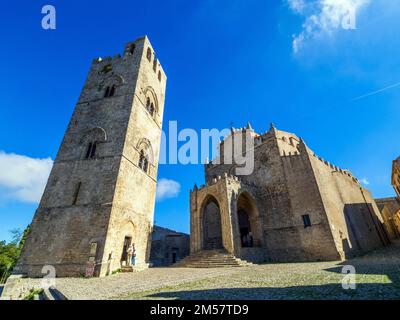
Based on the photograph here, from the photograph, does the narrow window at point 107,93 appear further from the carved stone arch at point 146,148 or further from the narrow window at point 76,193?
the narrow window at point 76,193

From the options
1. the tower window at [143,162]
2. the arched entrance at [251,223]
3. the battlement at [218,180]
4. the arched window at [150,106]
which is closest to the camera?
the tower window at [143,162]

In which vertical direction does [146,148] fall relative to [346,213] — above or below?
above

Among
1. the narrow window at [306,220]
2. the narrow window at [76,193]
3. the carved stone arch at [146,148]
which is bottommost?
the narrow window at [306,220]

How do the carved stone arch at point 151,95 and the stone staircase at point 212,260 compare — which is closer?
the stone staircase at point 212,260

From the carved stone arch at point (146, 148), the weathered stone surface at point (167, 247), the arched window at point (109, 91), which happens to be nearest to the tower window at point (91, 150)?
the carved stone arch at point (146, 148)

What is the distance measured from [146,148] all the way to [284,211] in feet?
45.6

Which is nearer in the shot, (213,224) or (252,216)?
(252,216)

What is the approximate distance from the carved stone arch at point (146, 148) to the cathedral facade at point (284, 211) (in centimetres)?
555

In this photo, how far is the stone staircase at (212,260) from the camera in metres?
13.6

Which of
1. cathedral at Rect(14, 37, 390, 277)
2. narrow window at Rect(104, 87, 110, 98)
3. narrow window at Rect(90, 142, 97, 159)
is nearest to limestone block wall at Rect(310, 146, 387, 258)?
cathedral at Rect(14, 37, 390, 277)

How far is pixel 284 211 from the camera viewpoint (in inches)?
715

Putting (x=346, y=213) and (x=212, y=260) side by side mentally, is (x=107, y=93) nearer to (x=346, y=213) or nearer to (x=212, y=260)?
(x=212, y=260)

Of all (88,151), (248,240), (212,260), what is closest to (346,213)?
(248,240)
